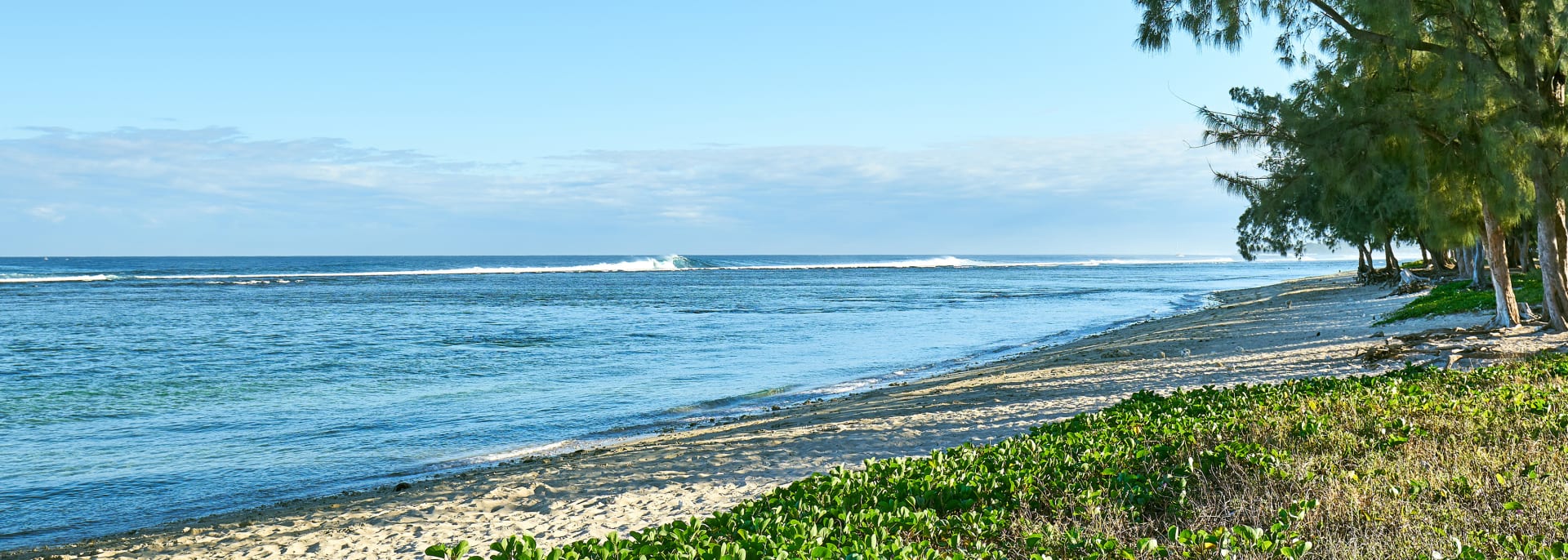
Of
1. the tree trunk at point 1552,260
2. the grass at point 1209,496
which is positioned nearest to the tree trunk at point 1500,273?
the tree trunk at point 1552,260

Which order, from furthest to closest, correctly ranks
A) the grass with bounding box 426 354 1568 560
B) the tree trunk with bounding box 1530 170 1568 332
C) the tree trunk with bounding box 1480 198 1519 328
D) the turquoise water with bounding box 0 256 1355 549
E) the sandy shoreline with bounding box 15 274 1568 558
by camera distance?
the tree trunk with bounding box 1480 198 1519 328 → the tree trunk with bounding box 1530 170 1568 332 → the turquoise water with bounding box 0 256 1355 549 → the sandy shoreline with bounding box 15 274 1568 558 → the grass with bounding box 426 354 1568 560

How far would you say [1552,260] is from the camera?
1459cm

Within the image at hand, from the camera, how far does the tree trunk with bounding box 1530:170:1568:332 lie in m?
13.7

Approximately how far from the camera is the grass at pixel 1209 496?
4.26 metres

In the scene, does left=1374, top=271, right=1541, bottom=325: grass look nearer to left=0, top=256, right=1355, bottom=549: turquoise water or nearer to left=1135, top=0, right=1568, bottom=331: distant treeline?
left=1135, top=0, right=1568, bottom=331: distant treeline

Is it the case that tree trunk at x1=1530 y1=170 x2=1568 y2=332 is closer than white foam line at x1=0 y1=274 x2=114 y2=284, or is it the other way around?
tree trunk at x1=1530 y1=170 x2=1568 y2=332

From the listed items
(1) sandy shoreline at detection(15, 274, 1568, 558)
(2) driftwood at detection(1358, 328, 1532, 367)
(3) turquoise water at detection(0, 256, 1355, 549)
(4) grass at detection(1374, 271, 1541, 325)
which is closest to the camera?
(1) sandy shoreline at detection(15, 274, 1568, 558)

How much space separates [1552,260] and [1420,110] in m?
3.87

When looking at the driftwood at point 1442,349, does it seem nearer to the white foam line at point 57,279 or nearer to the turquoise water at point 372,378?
the turquoise water at point 372,378

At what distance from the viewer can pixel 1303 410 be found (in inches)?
281

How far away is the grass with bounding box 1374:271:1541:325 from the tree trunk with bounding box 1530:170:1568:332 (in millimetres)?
4530

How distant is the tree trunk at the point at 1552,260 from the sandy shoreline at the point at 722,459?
1.63ft

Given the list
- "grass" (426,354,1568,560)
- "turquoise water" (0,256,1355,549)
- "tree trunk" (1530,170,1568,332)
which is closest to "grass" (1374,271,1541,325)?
"tree trunk" (1530,170,1568,332)

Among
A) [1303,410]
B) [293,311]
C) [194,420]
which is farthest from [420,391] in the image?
[293,311]
